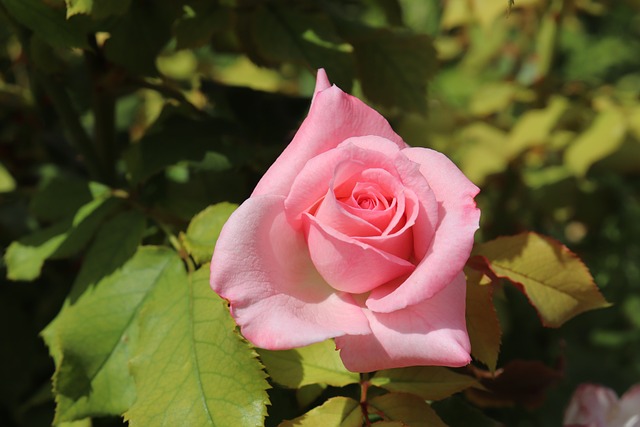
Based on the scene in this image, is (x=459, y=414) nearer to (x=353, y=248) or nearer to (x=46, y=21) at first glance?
(x=353, y=248)

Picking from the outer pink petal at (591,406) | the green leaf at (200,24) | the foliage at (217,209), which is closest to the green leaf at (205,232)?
the foliage at (217,209)

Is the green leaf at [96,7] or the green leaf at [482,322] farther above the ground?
the green leaf at [96,7]

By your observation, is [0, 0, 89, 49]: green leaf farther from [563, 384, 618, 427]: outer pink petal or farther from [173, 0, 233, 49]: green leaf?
[563, 384, 618, 427]: outer pink petal

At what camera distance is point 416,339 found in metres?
0.48

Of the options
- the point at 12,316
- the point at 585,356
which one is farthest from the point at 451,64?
the point at 12,316

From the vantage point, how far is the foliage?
22.9 inches

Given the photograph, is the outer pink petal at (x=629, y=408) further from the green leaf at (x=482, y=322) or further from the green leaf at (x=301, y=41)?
the green leaf at (x=301, y=41)

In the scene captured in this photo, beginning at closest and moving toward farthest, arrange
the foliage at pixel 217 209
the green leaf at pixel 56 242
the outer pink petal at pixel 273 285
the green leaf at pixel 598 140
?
the outer pink petal at pixel 273 285 → the foliage at pixel 217 209 → the green leaf at pixel 56 242 → the green leaf at pixel 598 140

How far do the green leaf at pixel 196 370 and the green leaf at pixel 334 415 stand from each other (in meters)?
0.05

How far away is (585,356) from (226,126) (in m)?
0.83

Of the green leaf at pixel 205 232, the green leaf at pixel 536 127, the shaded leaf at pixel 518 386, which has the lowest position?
the green leaf at pixel 536 127

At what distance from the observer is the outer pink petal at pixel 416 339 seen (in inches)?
18.9

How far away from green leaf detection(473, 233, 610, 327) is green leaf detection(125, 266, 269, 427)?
229mm

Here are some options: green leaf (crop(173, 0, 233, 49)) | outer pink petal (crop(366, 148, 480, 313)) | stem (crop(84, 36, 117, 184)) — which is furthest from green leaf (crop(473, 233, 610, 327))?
stem (crop(84, 36, 117, 184))
